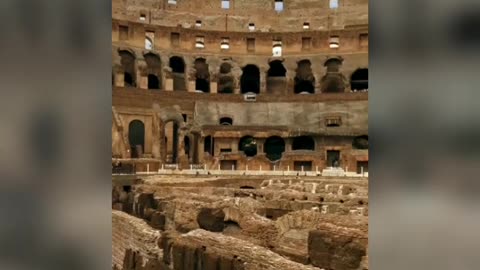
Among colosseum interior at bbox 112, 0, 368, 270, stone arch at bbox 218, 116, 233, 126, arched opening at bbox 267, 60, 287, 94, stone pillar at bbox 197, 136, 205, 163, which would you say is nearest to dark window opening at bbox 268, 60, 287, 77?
colosseum interior at bbox 112, 0, 368, 270

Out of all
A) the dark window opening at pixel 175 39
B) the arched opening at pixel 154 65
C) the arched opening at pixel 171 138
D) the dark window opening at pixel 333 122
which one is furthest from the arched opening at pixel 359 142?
the dark window opening at pixel 175 39

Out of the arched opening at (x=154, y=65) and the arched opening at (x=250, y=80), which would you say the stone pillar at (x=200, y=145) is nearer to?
the arched opening at (x=154, y=65)

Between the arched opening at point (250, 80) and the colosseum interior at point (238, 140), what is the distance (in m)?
0.13

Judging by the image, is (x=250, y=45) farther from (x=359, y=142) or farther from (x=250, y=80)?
(x=359, y=142)

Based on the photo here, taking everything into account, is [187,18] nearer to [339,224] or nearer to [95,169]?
[339,224]

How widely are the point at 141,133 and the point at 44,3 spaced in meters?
34.6

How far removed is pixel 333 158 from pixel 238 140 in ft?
24.4

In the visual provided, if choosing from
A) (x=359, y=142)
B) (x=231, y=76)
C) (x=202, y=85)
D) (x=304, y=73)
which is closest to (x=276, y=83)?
(x=304, y=73)

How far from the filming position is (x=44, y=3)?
1397 millimetres

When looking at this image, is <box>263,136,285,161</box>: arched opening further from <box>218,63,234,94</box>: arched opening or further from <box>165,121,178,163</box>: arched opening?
<box>218,63,234,94</box>: arched opening

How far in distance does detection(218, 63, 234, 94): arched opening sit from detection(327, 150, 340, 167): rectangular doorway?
→ 1529 centimetres

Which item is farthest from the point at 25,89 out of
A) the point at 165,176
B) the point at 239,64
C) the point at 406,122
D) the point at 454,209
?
the point at 239,64

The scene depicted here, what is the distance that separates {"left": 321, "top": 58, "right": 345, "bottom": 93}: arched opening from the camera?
40.7 metres

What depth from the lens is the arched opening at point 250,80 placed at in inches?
1817
